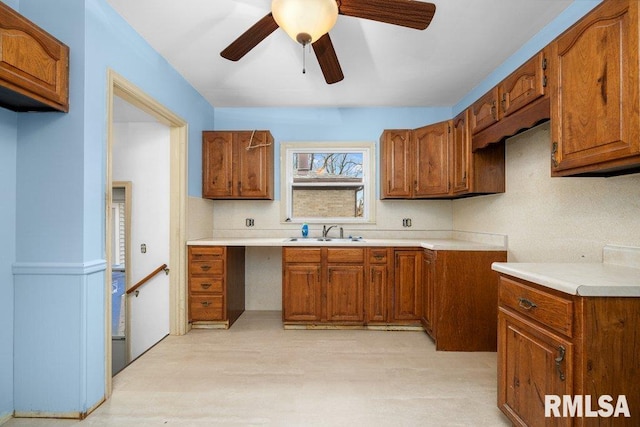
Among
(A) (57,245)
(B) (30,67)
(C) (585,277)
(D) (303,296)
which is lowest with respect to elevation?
(D) (303,296)

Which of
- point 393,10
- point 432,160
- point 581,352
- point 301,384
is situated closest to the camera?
point 581,352

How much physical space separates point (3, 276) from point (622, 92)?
3292 millimetres

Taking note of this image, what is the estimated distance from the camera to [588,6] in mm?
1924

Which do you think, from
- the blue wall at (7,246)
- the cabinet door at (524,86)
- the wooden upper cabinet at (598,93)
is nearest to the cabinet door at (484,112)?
the cabinet door at (524,86)

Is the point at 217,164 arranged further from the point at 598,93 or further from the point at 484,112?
the point at 598,93

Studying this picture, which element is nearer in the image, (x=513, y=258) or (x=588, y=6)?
(x=588, y=6)

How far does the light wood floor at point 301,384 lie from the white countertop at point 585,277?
96cm

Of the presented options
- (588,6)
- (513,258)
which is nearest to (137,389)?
(513,258)

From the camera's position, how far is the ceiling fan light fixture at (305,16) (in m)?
1.51

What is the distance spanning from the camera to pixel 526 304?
59.7 inches

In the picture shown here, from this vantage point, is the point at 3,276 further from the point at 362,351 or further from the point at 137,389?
the point at 362,351

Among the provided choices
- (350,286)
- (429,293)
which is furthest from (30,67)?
(429,293)

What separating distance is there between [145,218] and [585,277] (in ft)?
13.4

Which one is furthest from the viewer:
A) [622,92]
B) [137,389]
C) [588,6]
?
[137,389]
